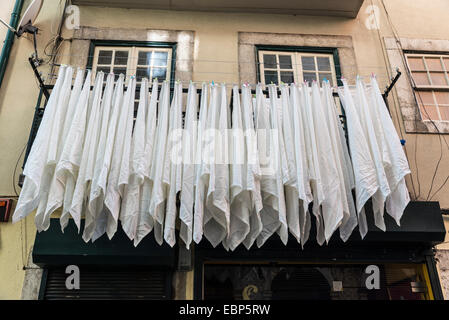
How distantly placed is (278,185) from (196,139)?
123cm

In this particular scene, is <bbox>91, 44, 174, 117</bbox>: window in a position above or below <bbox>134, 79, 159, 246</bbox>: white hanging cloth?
above

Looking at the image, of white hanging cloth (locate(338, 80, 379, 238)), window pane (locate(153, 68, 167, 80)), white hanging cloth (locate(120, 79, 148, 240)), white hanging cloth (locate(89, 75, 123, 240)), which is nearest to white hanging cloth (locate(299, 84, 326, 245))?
white hanging cloth (locate(338, 80, 379, 238))

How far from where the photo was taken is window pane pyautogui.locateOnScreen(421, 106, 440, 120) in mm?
6656

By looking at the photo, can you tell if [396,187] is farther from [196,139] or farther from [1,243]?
[1,243]

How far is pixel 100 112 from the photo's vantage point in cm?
519

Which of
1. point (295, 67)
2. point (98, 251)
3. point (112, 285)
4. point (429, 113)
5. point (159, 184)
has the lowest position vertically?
point (112, 285)

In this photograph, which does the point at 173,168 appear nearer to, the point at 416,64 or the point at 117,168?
the point at 117,168

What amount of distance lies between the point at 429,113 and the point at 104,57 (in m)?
5.85

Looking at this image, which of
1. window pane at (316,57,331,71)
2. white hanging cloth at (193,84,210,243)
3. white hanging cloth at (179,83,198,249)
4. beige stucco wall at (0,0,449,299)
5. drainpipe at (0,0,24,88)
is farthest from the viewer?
window pane at (316,57,331,71)

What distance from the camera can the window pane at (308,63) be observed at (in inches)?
280

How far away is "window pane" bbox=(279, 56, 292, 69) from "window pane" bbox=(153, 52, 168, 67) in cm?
212

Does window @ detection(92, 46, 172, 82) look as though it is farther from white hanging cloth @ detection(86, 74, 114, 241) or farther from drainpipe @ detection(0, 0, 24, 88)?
white hanging cloth @ detection(86, 74, 114, 241)

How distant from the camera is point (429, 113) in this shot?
6.70m

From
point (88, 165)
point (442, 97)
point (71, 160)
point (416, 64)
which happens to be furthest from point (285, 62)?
point (71, 160)
